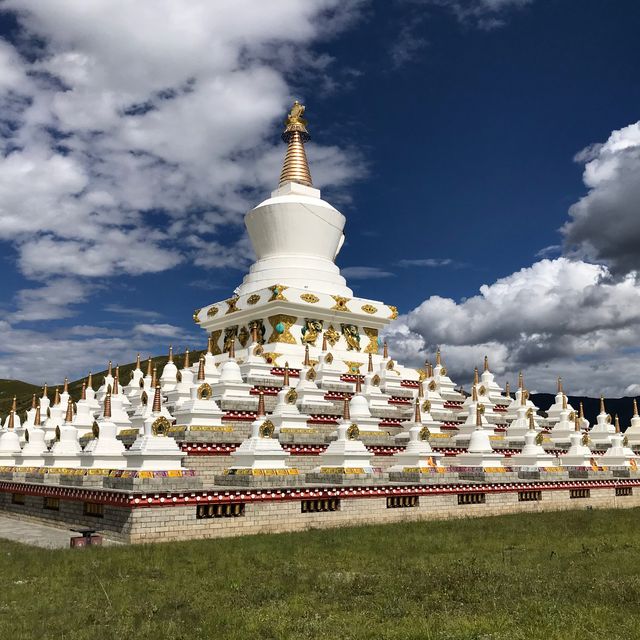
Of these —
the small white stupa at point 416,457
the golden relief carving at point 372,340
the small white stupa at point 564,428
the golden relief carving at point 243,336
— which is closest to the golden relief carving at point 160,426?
the small white stupa at point 416,457

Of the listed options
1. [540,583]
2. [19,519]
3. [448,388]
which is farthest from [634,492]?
[19,519]

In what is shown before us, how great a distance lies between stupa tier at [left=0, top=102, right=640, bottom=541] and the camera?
50.4 ft

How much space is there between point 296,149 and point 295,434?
1920 cm

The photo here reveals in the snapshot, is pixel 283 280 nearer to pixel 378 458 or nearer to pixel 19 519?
pixel 378 458

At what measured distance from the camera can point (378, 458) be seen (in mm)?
22219

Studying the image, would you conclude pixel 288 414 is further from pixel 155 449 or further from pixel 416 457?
pixel 155 449

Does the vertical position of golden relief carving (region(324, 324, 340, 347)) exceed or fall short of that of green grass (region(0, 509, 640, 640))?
it exceeds it

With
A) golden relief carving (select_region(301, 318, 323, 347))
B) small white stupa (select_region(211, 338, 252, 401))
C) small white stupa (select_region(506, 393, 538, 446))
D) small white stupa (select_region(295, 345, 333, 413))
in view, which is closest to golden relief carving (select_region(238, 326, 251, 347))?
golden relief carving (select_region(301, 318, 323, 347))

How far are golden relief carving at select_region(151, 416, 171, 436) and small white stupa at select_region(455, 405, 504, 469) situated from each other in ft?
32.2

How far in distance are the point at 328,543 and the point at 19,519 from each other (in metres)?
10.1

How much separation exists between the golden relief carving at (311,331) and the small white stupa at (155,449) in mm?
13945

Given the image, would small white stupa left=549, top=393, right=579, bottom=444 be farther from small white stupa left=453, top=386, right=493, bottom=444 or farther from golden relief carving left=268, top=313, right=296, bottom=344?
golden relief carving left=268, top=313, right=296, bottom=344

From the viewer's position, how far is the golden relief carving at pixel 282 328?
29.1m

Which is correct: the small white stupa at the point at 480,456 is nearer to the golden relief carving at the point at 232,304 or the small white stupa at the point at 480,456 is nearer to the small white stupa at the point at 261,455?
the small white stupa at the point at 261,455
